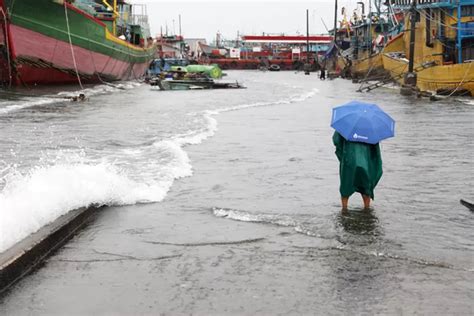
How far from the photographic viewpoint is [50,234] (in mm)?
5520

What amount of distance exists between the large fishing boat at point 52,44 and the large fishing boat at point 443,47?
16.7 meters

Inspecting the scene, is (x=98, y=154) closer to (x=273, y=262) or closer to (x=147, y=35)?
(x=273, y=262)

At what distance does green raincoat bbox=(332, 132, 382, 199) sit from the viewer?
6715mm

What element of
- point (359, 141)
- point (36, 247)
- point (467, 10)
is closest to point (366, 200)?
point (359, 141)

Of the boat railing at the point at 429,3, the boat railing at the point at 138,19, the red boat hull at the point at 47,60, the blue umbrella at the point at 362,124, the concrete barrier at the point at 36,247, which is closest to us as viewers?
the concrete barrier at the point at 36,247

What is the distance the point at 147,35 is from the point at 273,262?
58.1 meters

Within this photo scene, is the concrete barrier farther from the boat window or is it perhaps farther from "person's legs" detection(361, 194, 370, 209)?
the boat window

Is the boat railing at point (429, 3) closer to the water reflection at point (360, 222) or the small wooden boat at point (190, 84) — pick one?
the small wooden boat at point (190, 84)

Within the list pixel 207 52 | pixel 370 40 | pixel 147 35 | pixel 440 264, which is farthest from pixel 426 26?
pixel 207 52

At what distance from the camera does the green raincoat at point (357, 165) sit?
6.71m

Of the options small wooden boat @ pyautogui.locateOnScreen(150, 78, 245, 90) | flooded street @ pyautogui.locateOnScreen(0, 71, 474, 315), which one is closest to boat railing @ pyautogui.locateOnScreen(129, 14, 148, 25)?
small wooden boat @ pyautogui.locateOnScreen(150, 78, 245, 90)

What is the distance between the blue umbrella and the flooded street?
0.85 m

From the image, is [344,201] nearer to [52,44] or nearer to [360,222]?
[360,222]

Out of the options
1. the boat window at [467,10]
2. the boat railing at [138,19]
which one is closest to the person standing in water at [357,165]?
the boat window at [467,10]
